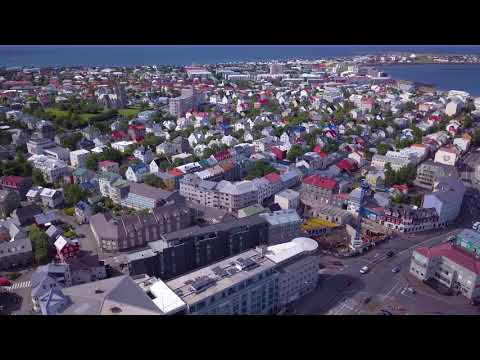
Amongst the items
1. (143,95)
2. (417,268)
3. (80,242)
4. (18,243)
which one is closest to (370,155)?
(417,268)

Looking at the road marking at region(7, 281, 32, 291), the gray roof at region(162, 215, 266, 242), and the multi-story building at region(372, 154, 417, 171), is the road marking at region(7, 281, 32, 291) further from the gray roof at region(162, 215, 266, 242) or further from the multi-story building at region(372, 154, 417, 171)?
the multi-story building at region(372, 154, 417, 171)

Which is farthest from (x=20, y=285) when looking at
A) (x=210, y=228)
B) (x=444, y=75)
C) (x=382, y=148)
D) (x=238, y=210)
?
(x=444, y=75)

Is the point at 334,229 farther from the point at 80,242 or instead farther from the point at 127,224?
the point at 80,242

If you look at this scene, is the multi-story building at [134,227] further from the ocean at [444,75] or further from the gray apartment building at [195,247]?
the ocean at [444,75]

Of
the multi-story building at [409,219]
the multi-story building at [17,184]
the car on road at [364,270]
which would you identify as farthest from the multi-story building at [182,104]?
the car on road at [364,270]

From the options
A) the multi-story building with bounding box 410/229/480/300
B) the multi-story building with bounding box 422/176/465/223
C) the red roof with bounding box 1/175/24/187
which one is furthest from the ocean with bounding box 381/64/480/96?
the red roof with bounding box 1/175/24/187

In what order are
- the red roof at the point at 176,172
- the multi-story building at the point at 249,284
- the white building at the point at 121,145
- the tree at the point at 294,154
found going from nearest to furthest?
the multi-story building at the point at 249,284, the red roof at the point at 176,172, the tree at the point at 294,154, the white building at the point at 121,145

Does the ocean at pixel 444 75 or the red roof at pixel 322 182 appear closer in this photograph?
the red roof at pixel 322 182
